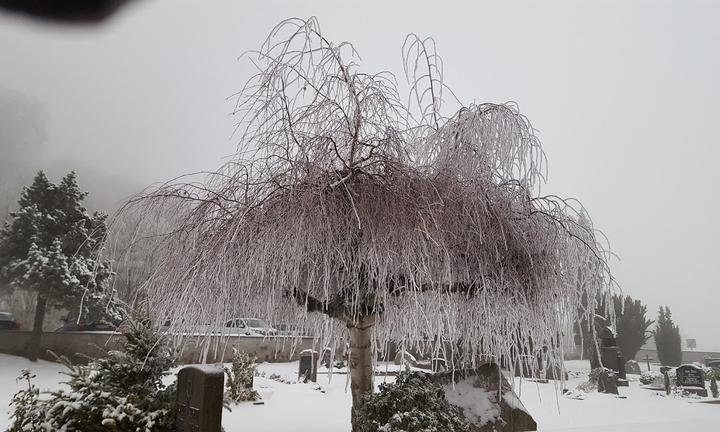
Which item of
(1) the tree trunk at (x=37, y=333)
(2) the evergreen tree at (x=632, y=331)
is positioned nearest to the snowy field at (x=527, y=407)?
(1) the tree trunk at (x=37, y=333)

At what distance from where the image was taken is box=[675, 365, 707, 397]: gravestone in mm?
16281

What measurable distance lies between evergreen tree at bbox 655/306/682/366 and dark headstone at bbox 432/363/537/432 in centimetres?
2635

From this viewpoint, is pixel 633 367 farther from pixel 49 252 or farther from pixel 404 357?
pixel 49 252

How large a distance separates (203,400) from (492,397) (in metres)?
3.68

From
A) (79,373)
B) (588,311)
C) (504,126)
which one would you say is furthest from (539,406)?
(79,373)

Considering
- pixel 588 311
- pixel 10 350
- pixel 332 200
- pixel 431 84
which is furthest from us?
pixel 10 350

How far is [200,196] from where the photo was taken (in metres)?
4.84

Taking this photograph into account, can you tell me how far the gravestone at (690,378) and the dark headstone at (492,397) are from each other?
43.9 ft

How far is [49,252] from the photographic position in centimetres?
1591

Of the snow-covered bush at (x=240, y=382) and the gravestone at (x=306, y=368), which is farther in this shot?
the gravestone at (x=306, y=368)

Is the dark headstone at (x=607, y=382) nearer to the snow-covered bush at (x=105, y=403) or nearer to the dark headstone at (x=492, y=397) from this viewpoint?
the dark headstone at (x=492, y=397)

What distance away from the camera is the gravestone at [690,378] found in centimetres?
1628

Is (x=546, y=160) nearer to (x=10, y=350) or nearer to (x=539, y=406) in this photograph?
(x=539, y=406)

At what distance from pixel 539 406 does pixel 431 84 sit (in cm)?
937
